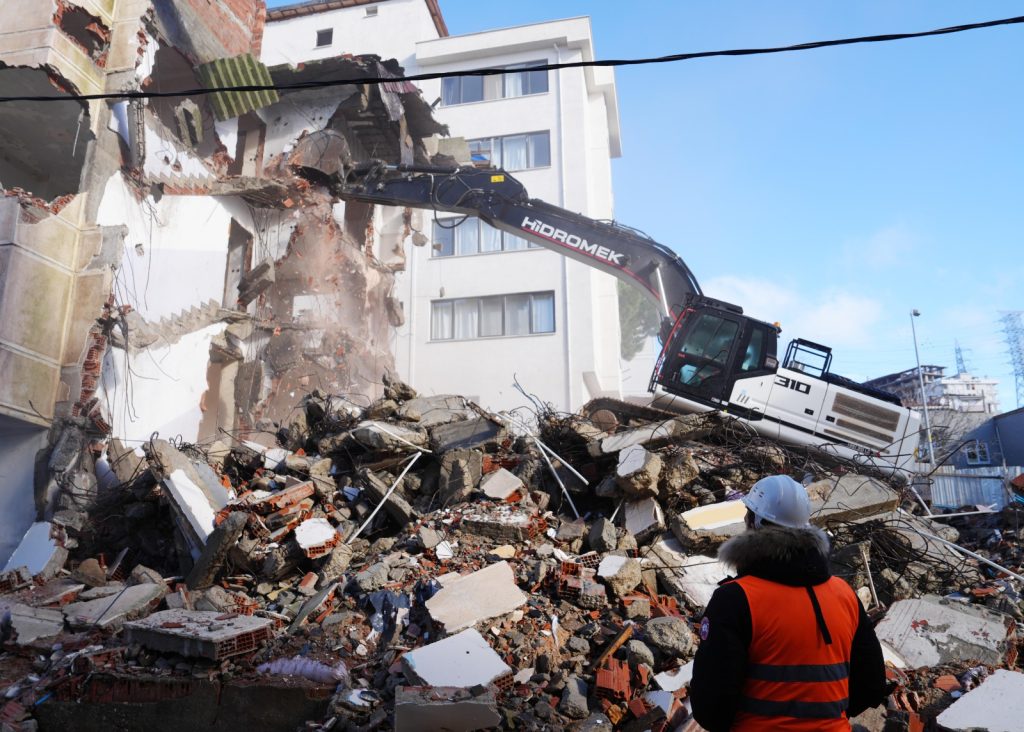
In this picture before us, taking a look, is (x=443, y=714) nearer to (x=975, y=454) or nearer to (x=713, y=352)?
(x=713, y=352)

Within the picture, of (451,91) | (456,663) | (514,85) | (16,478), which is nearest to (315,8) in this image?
(451,91)

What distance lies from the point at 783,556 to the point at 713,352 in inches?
285

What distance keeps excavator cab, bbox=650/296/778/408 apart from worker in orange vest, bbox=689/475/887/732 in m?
7.05

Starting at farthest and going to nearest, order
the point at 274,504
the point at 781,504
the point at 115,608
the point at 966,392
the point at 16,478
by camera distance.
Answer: the point at 966,392 < the point at 16,478 < the point at 274,504 < the point at 115,608 < the point at 781,504

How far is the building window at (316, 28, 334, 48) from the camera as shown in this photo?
79.1 feet

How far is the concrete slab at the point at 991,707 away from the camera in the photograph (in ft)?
11.9

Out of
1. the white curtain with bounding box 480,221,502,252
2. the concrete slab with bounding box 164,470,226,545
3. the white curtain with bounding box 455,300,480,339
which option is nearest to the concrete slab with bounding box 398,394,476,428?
the concrete slab with bounding box 164,470,226,545

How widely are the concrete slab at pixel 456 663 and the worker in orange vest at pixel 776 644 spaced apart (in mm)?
2386

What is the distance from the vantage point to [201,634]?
4.47 m

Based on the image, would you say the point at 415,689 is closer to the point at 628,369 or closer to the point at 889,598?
the point at 889,598

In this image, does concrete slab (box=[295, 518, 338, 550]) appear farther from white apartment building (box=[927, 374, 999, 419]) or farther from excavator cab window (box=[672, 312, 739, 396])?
white apartment building (box=[927, 374, 999, 419])

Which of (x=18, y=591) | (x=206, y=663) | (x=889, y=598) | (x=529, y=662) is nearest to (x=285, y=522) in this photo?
(x=206, y=663)

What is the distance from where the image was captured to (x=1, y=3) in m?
9.23

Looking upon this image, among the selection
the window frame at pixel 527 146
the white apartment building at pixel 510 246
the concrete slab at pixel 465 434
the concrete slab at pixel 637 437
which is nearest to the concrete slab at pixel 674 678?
the concrete slab at pixel 637 437
